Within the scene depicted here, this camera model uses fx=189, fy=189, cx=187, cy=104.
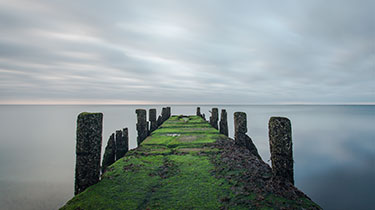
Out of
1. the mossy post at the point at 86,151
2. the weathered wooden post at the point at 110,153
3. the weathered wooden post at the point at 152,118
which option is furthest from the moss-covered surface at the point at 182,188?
the weathered wooden post at the point at 152,118

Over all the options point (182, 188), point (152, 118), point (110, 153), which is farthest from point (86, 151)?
point (152, 118)

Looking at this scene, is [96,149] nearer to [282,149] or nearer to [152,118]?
[282,149]

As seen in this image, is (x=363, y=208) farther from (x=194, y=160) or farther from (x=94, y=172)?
(x=94, y=172)

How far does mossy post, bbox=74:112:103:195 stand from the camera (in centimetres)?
521

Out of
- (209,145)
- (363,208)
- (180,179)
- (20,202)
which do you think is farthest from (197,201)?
(20,202)

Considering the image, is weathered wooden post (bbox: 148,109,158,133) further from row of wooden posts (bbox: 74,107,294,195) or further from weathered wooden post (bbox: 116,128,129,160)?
row of wooden posts (bbox: 74,107,294,195)

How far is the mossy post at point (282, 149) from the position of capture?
18.6ft

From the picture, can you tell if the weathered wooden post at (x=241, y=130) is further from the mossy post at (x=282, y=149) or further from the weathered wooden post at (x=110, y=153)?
the weathered wooden post at (x=110, y=153)

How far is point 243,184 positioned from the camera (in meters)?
5.33

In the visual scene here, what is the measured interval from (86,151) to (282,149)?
571cm

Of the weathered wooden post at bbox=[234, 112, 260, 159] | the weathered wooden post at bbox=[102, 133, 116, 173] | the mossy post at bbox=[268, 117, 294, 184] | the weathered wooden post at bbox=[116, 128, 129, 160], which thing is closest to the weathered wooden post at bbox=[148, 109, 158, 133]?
the weathered wooden post at bbox=[116, 128, 129, 160]

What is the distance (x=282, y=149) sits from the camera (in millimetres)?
5723

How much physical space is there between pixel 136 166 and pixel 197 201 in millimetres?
3213

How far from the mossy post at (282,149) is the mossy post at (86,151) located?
5.33 meters
